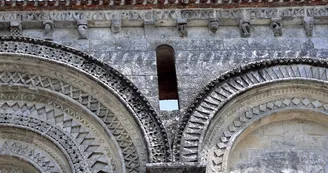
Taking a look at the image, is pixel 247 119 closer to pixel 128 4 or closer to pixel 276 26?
pixel 276 26

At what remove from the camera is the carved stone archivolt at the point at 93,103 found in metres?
12.3

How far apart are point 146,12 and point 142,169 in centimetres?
309

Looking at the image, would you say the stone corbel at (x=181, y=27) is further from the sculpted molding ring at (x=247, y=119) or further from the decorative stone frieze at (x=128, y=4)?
the sculpted molding ring at (x=247, y=119)

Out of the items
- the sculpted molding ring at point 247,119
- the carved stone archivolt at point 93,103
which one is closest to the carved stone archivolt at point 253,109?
the sculpted molding ring at point 247,119

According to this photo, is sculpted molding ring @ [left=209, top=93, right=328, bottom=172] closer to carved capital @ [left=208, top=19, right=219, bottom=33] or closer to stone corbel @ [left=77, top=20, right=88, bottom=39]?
carved capital @ [left=208, top=19, right=219, bottom=33]

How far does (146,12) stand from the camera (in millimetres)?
13797

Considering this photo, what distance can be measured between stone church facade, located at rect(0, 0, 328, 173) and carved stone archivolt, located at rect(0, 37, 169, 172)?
0.02 metres

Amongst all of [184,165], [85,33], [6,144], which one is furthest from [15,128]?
[184,165]

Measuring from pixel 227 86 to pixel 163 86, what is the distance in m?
1.42

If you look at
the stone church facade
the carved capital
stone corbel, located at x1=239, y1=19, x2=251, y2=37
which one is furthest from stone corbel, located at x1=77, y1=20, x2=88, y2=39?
stone corbel, located at x1=239, y1=19, x2=251, y2=37

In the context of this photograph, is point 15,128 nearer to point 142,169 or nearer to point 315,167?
point 142,169

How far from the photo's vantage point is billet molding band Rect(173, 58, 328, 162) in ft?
40.0

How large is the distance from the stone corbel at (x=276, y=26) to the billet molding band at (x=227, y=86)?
2.32 ft

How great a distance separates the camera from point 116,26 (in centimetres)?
1359
